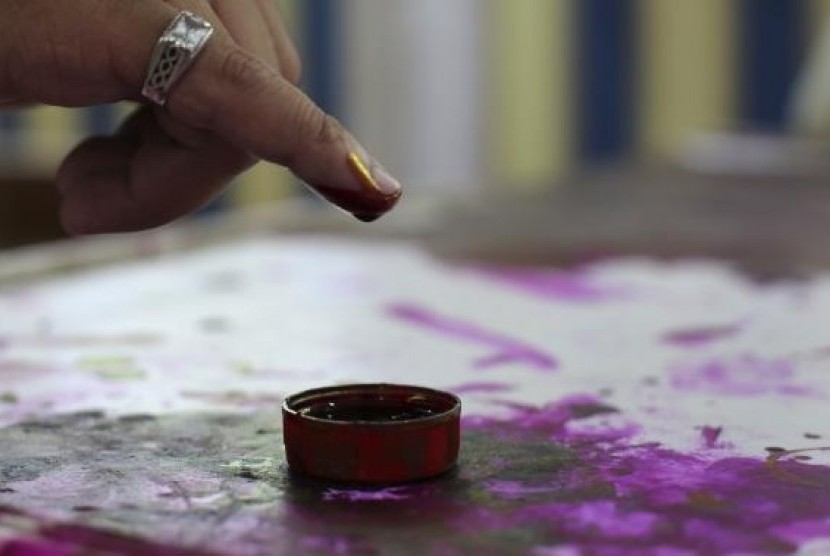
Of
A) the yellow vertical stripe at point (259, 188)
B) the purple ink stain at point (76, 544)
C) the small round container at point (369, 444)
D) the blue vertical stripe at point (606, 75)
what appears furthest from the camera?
the yellow vertical stripe at point (259, 188)

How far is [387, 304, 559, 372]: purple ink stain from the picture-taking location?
1.18 m

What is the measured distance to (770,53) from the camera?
15.1 feet

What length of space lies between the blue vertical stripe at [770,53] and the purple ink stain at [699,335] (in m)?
3.42

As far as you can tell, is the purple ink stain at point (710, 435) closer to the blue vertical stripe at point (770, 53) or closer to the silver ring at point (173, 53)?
the silver ring at point (173, 53)

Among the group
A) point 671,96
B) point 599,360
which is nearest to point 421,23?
point 671,96

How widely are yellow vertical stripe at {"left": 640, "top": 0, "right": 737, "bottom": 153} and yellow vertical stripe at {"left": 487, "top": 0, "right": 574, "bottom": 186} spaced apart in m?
0.31

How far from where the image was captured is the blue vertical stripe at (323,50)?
504 centimetres

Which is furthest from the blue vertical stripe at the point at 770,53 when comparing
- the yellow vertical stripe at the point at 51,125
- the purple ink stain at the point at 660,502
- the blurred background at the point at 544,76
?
the purple ink stain at the point at 660,502

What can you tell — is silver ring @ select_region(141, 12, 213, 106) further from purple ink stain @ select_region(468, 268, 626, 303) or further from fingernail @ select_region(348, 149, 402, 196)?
purple ink stain @ select_region(468, 268, 626, 303)

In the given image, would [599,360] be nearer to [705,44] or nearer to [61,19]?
[61,19]

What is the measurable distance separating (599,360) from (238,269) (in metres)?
0.78

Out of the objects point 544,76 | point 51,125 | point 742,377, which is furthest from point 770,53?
point 742,377

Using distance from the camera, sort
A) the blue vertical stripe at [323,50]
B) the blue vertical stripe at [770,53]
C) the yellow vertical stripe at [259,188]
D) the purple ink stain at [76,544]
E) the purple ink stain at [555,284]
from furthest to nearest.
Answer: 1. the yellow vertical stripe at [259,188]
2. the blue vertical stripe at [323,50]
3. the blue vertical stripe at [770,53]
4. the purple ink stain at [555,284]
5. the purple ink stain at [76,544]

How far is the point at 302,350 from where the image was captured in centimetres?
124
